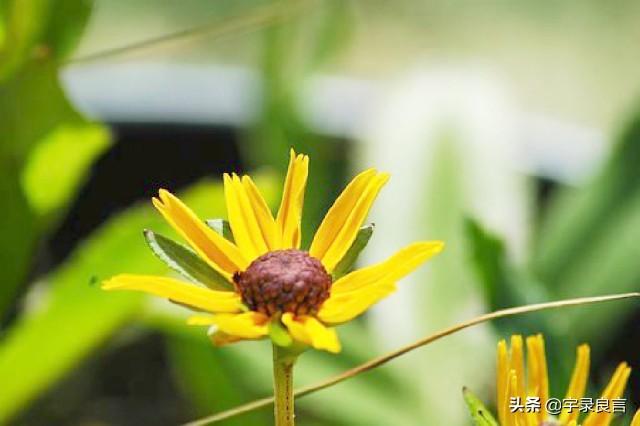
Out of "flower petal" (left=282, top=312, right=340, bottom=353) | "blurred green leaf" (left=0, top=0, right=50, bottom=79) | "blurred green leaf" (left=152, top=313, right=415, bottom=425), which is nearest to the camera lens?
"flower petal" (left=282, top=312, right=340, bottom=353)

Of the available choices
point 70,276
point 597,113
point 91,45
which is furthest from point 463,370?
point 91,45

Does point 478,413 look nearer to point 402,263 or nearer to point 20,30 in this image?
point 402,263

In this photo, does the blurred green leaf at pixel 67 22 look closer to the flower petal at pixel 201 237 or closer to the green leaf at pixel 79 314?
the green leaf at pixel 79 314

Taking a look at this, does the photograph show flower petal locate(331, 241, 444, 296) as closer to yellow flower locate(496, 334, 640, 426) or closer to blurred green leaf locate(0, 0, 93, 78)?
yellow flower locate(496, 334, 640, 426)

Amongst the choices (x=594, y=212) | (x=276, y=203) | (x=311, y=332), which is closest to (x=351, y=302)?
(x=311, y=332)

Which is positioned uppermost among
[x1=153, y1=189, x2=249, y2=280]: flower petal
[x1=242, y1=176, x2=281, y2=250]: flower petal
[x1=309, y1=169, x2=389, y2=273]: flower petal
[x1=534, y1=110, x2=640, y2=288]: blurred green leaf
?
[x1=534, y1=110, x2=640, y2=288]: blurred green leaf

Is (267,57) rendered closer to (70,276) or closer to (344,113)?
(344,113)

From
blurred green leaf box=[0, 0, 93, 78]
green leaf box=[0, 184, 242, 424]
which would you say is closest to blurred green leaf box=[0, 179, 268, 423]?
green leaf box=[0, 184, 242, 424]

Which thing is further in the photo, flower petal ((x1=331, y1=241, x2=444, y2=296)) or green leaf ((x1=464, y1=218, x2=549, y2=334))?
green leaf ((x1=464, y1=218, x2=549, y2=334))
